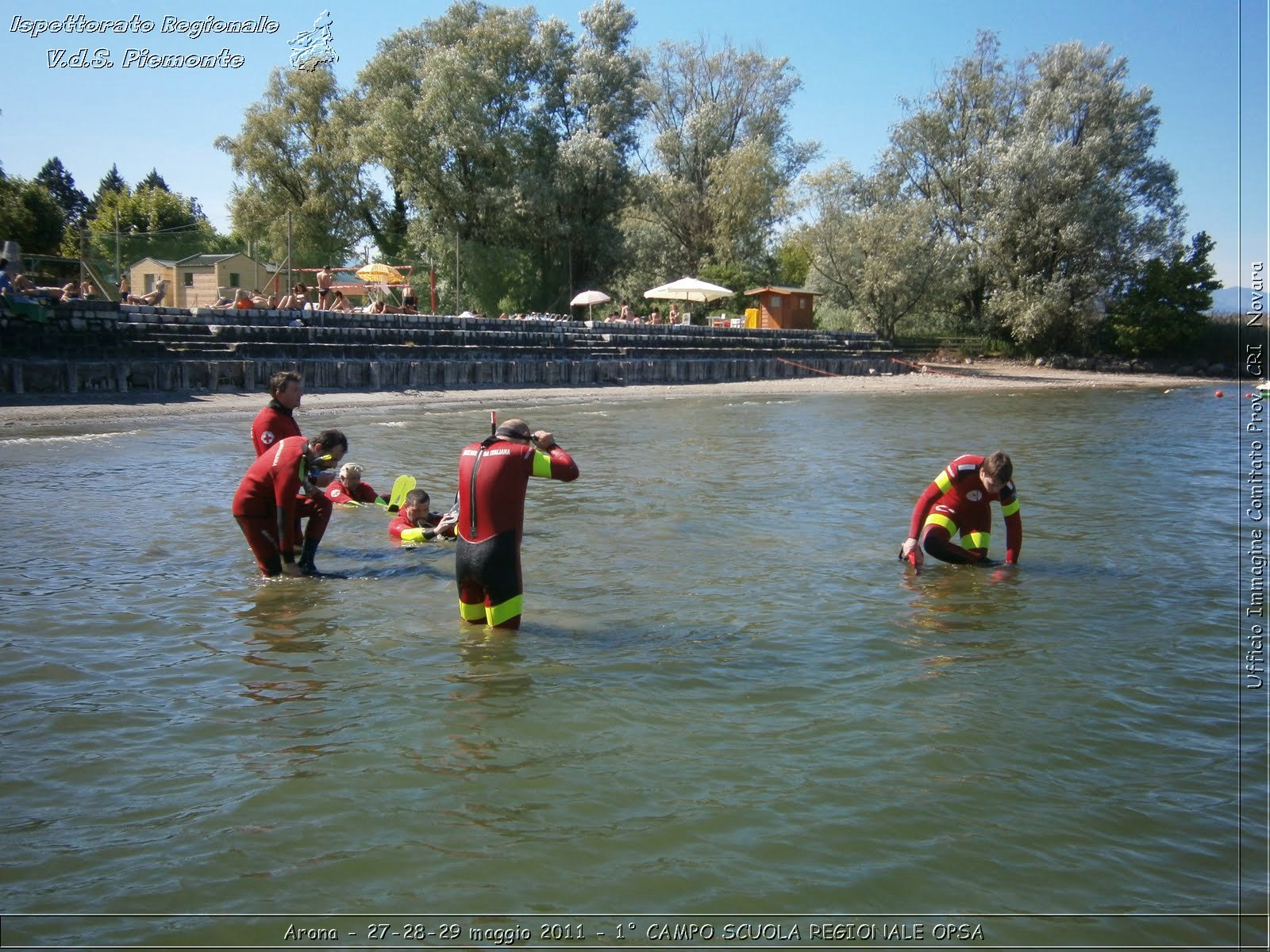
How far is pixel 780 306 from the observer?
44844 millimetres

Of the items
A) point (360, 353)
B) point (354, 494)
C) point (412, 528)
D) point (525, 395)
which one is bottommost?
point (412, 528)

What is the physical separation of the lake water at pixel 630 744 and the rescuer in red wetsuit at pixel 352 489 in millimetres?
449

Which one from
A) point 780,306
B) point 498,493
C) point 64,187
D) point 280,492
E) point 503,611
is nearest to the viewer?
point 498,493

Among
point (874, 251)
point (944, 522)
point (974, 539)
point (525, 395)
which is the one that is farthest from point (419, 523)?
point (874, 251)

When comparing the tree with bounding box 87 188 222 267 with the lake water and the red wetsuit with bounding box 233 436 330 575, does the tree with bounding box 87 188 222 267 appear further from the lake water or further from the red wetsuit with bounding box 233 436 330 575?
the red wetsuit with bounding box 233 436 330 575

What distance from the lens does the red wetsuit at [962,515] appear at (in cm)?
870

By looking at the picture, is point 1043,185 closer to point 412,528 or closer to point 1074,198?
point 1074,198

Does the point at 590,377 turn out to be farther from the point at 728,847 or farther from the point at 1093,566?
the point at 728,847

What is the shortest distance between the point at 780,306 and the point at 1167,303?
18022 millimetres

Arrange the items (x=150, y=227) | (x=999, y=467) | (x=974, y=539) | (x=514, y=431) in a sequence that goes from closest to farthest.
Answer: (x=514, y=431), (x=999, y=467), (x=974, y=539), (x=150, y=227)

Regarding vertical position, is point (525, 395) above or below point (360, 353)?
below

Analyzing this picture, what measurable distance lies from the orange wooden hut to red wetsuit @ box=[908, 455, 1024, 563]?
36352 mm

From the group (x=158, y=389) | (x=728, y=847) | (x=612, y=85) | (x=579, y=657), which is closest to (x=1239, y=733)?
(x=728, y=847)

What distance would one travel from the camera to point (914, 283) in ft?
151
